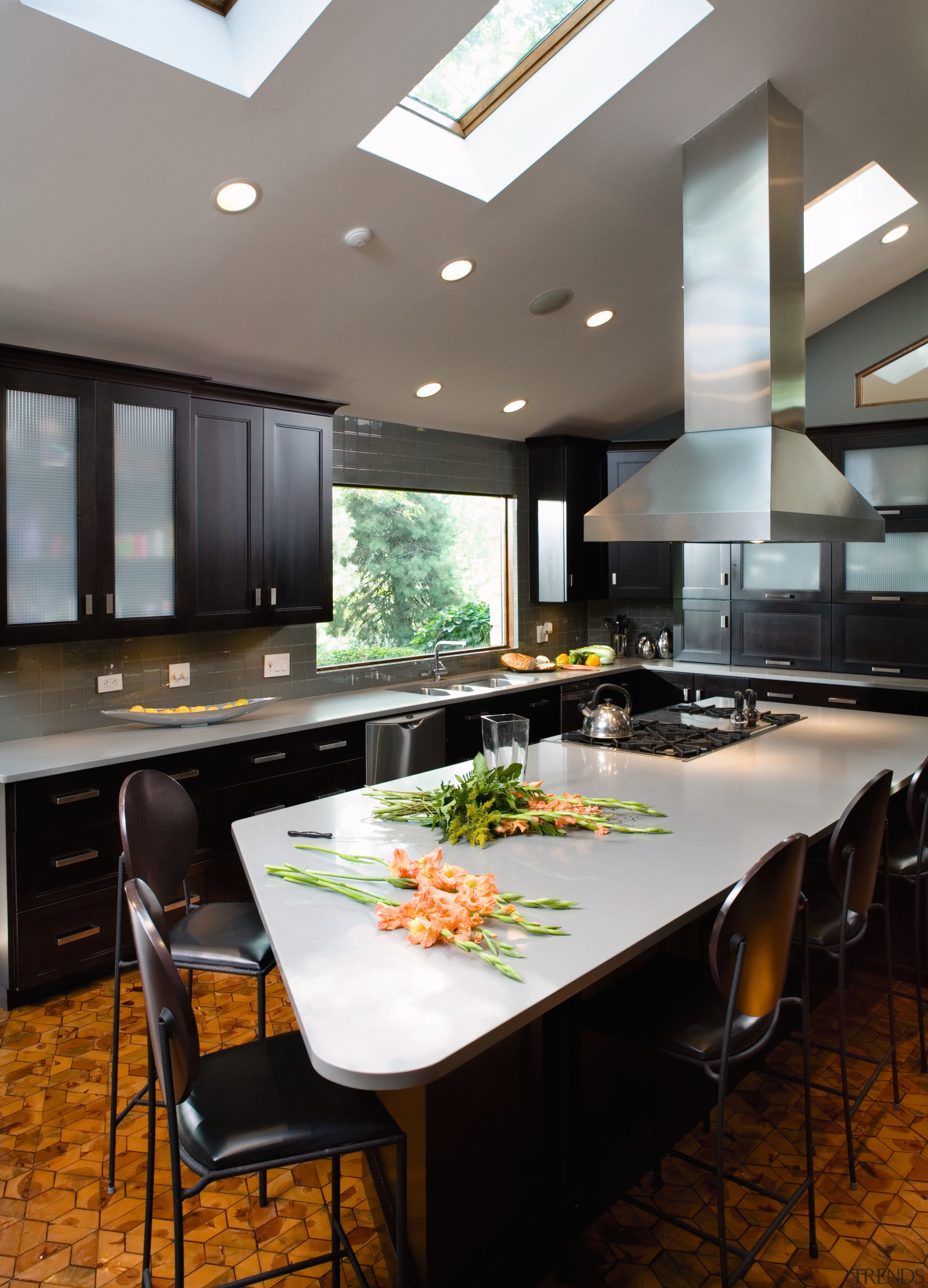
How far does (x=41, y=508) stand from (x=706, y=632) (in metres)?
4.27

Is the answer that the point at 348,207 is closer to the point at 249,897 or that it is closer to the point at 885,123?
the point at 885,123

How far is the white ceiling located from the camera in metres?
2.33

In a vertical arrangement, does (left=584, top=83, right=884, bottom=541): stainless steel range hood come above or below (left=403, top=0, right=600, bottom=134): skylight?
below

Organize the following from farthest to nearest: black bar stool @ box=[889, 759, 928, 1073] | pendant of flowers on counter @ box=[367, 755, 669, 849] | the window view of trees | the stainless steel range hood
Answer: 1. the window view of trees
2. the stainless steel range hood
3. black bar stool @ box=[889, 759, 928, 1073]
4. pendant of flowers on counter @ box=[367, 755, 669, 849]

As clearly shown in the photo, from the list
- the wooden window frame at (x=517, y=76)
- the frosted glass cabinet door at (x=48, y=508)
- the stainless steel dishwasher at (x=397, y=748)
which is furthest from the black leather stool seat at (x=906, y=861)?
the frosted glass cabinet door at (x=48, y=508)

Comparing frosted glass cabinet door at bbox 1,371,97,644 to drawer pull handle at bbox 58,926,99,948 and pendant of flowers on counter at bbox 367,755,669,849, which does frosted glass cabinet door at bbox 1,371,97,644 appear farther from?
pendant of flowers on counter at bbox 367,755,669,849

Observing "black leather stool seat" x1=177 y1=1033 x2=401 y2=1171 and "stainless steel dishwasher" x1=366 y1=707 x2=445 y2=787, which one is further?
"stainless steel dishwasher" x1=366 y1=707 x2=445 y2=787

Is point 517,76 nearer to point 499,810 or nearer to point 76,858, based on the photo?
point 499,810

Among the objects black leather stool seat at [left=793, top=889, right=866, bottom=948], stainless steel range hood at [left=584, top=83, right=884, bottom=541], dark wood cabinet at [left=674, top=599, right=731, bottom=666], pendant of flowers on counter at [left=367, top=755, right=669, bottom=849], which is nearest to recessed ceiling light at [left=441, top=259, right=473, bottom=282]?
stainless steel range hood at [left=584, top=83, right=884, bottom=541]

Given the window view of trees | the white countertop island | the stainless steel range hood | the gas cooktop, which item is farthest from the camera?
the window view of trees

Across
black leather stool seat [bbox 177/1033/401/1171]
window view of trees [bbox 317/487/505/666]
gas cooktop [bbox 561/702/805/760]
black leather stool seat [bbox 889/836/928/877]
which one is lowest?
black leather stool seat [bbox 177/1033/401/1171]

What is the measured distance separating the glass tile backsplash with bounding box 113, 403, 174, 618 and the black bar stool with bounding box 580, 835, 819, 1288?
2.47m

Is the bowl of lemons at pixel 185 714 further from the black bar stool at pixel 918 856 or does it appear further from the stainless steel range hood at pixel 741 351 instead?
the black bar stool at pixel 918 856

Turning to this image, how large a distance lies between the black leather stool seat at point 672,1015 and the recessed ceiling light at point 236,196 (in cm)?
257
